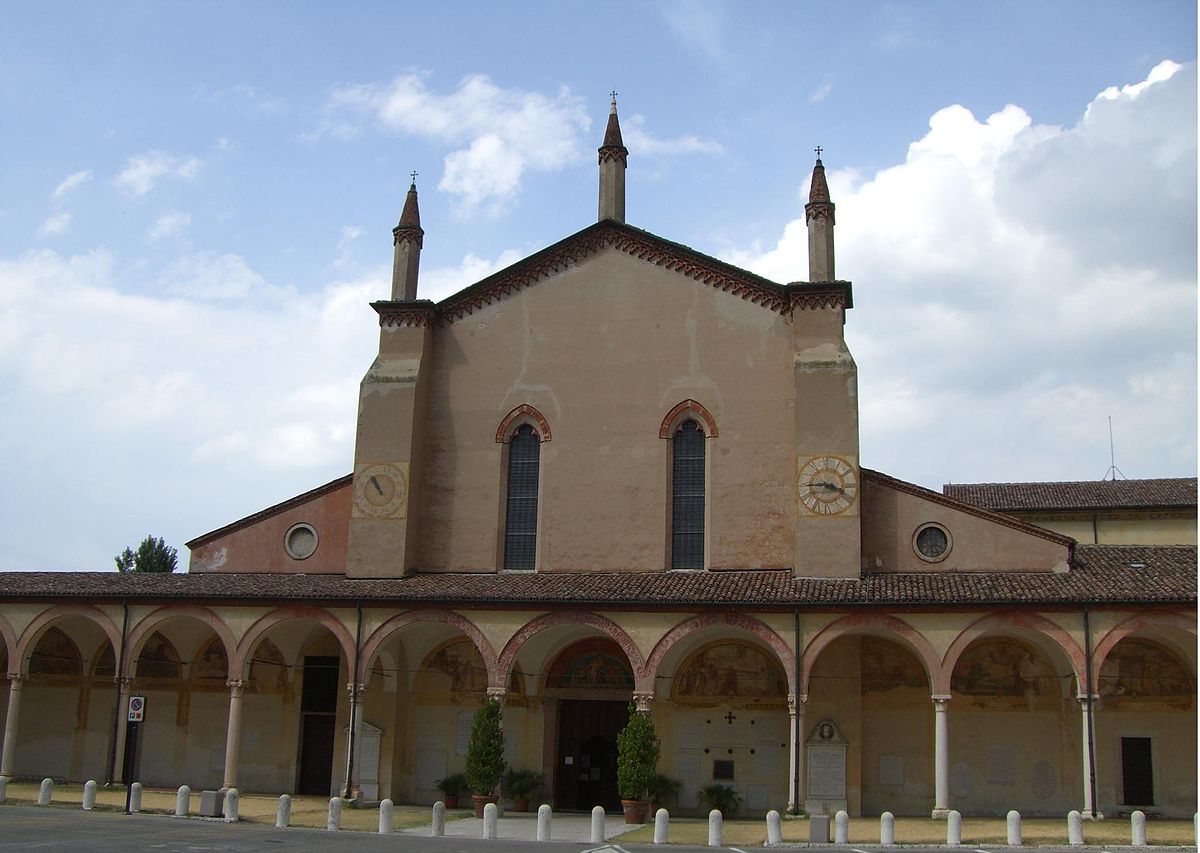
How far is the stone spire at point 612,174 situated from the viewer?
2939 cm

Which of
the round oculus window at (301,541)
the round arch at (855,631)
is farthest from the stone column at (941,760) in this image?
→ the round oculus window at (301,541)

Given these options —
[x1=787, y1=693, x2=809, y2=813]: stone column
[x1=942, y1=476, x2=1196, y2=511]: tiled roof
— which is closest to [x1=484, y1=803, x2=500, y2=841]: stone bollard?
[x1=787, y1=693, x2=809, y2=813]: stone column

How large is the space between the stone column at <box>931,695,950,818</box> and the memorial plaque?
1.94 meters

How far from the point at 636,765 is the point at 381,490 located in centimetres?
895

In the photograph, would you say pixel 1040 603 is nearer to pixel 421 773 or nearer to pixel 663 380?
pixel 663 380

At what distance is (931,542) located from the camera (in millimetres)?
25594

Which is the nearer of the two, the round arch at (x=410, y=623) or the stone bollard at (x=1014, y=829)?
the stone bollard at (x=1014, y=829)

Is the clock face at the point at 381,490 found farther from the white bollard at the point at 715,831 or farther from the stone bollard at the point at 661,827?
the white bollard at the point at 715,831

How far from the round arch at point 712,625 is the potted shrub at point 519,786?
13.2ft

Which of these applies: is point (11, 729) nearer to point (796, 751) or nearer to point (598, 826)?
point (598, 826)

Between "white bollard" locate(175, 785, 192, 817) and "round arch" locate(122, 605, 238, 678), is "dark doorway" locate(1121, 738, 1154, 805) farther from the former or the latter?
"round arch" locate(122, 605, 238, 678)

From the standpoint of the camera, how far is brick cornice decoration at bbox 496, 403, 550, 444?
28234 millimetres

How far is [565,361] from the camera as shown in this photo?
28.5 meters

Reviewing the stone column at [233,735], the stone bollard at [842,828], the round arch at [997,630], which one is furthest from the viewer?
the stone column at [233,735]
